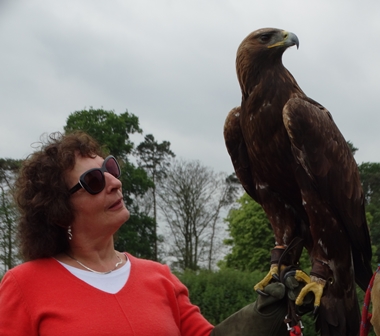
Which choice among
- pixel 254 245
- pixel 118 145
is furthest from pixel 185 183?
pixel 254 245

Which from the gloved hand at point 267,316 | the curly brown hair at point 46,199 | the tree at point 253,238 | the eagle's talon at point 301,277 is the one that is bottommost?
the gloved hand at point 267,316

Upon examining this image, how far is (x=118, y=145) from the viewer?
22609 mm

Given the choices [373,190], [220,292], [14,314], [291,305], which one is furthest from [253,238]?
[14,314]

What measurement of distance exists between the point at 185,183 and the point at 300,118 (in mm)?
21064

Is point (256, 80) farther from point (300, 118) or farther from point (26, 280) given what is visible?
point (26, 280)

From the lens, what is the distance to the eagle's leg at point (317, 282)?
2.07m

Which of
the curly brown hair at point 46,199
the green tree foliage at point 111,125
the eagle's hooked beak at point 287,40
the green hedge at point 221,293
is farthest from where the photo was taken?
the green tree foliage at point 111,125

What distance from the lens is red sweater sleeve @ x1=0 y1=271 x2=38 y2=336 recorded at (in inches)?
73.0

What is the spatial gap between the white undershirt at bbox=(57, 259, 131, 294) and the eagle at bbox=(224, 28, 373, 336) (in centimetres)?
59

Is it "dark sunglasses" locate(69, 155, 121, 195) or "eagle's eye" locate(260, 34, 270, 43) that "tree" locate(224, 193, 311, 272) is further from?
"dark sunglasses" locate(69, 155, 121, 195)

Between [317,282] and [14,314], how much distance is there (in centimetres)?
123

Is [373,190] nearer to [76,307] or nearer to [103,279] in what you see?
[103,279]

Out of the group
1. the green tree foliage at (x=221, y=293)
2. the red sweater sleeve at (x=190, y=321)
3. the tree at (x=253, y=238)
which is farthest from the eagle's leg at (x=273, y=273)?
the tree at (x=253, y=238)

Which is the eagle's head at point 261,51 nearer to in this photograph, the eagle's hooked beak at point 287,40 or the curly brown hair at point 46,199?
the eagle's hooked beak at point 287,40
